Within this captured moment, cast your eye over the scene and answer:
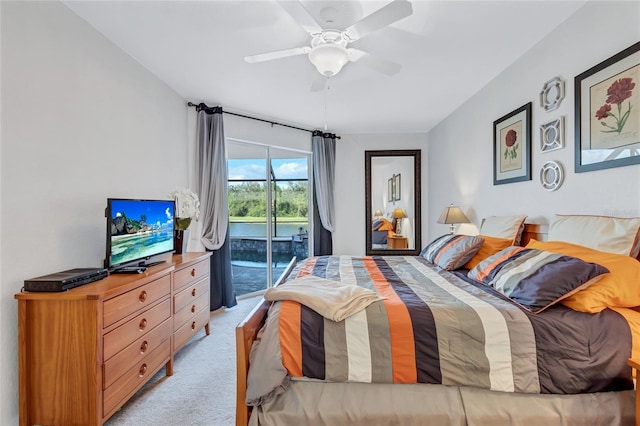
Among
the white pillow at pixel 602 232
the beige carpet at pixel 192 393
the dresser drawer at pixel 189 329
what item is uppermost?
the white pillow at pixel 602 232

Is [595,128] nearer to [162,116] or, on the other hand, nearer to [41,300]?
[41,300]

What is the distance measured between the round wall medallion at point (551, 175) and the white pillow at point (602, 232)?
0.95 feet

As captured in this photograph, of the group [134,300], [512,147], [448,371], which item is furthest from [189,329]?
[512,147]

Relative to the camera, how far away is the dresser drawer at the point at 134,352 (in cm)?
168

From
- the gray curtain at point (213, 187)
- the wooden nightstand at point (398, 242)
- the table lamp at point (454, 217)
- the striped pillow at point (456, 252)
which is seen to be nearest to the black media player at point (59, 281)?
the gray curtain at point (213, 187)

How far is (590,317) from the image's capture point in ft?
4.77

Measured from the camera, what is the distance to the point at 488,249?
2.50 m

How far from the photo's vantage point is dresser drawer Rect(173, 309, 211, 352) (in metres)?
2.45

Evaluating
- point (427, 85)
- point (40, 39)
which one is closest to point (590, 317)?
point (427, 85)

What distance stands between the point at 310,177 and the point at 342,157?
0.65 metres

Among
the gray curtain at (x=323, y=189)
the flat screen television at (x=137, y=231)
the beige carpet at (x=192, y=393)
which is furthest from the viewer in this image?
the gray curtain at (x=323, y=189)

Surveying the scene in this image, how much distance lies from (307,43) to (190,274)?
2.13m

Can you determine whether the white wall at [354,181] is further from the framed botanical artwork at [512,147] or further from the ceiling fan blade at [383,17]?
the ceiling fan blade at [383,17]

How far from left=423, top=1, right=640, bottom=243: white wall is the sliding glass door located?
220 cm
